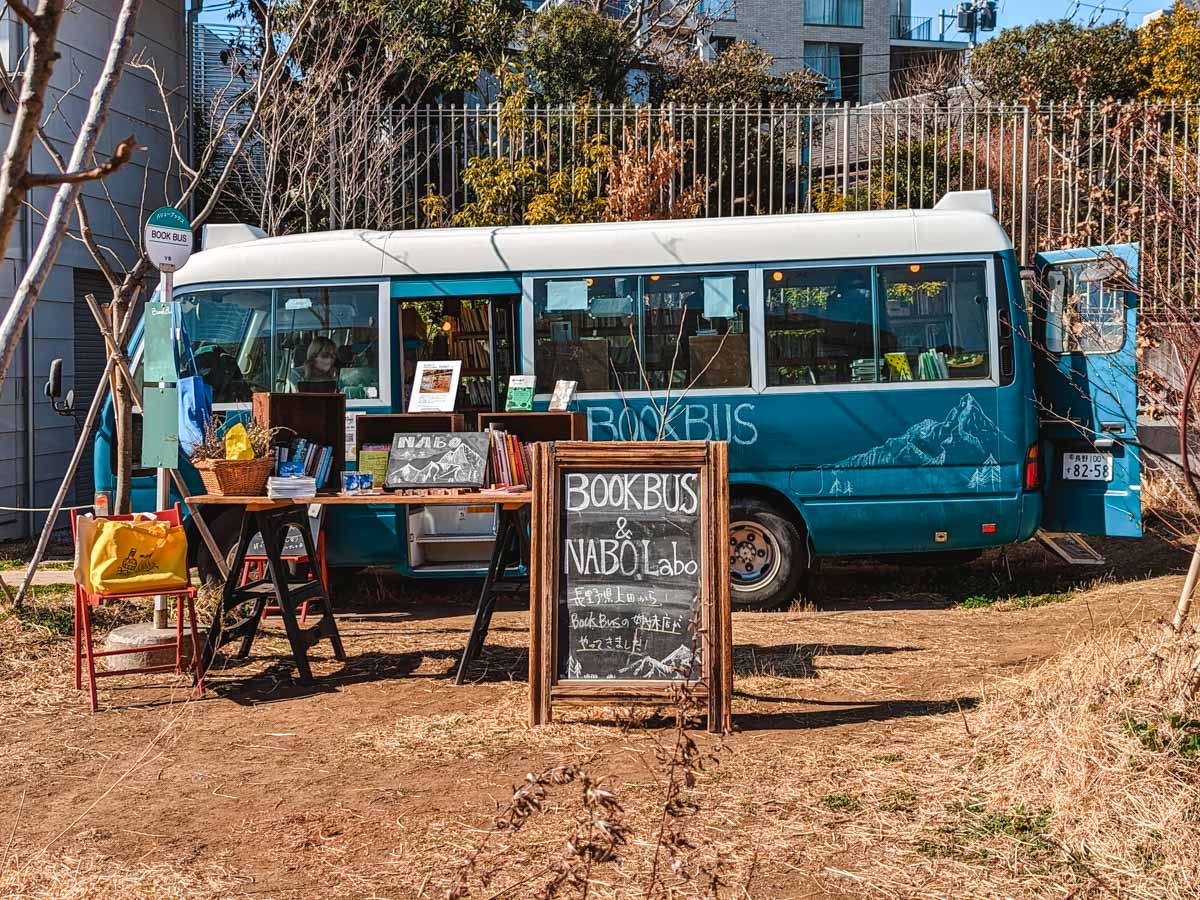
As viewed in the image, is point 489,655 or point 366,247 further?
point 366,247

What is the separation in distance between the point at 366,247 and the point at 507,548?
330 cm

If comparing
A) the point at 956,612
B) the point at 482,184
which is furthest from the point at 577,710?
the point at 482,184

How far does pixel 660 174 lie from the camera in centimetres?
1325

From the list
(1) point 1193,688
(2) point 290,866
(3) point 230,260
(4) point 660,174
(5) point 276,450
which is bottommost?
(2) point 290,866

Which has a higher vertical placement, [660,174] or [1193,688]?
[660,174]

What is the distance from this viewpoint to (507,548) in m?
7.14

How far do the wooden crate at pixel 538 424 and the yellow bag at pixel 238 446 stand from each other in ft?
4.82

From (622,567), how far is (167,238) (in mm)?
3650

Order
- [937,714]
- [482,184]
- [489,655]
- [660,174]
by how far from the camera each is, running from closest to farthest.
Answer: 1. [937,714]
2. [489,655]
3. [660,174]
4. [482,184]

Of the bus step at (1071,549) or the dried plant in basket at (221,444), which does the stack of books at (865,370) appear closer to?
the bus step at (1071,549)

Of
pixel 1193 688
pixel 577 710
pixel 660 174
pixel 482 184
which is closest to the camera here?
pixel 1193 688

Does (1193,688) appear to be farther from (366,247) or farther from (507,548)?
(366,247)

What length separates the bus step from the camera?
385 inches

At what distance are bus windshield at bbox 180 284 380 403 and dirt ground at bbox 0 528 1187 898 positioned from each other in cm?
187
